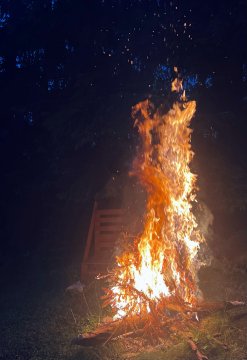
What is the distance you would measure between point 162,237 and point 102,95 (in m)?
5.11

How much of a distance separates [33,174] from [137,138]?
15.5ft

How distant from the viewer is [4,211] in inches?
501

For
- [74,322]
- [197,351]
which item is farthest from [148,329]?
[74,322]

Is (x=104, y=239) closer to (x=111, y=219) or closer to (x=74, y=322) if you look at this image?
(x=111, y=219)

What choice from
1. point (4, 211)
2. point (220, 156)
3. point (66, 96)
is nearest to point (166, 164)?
point (220, 156)

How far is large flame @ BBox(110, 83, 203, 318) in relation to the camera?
18.7 feet

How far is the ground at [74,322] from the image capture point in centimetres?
469

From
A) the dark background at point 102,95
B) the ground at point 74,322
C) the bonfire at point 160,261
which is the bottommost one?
the ground at point 74,322

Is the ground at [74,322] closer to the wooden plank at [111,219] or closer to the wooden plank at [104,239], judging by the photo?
the wooden plank at [104,239]

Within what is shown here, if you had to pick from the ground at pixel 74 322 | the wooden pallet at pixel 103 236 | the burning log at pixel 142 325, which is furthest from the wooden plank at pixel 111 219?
the burning log at pixel 142 325

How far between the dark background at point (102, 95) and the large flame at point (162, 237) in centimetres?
224

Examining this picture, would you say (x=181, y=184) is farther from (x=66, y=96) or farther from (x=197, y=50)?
(x=66, y=96)

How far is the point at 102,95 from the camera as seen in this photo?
9438mm

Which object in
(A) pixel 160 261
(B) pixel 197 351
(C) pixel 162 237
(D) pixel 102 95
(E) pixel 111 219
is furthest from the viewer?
(D) pixel 102 95
